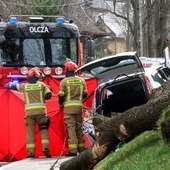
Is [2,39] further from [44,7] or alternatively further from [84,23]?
[84,23]

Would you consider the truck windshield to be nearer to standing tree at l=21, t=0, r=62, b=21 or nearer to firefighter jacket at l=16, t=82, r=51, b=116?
firefighter jacket at l=16, t=82, r=51, b=116

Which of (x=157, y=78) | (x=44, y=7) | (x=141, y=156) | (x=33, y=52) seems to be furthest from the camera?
(x=44, y=7)

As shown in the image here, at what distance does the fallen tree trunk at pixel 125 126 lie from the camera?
5.18 meters

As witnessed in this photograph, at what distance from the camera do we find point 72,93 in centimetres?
1045

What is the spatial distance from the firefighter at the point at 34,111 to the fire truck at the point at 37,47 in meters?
3.25

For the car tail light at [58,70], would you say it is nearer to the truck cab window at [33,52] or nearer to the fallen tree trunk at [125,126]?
the truck cab window at [33,52]

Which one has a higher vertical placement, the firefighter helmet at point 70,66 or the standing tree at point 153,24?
the firefighter helmet at point 70,66

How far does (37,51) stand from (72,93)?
4070mm

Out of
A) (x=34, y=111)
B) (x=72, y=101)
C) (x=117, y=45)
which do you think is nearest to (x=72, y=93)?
(x=72, y=101)

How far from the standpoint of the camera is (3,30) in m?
14.1

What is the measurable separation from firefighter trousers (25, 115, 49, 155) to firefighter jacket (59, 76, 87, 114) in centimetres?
50

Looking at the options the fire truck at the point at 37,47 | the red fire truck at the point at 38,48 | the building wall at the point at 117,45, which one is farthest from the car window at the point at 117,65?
the building wall at the point at 117,45

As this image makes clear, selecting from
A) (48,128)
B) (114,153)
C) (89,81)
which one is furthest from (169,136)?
(89,81)

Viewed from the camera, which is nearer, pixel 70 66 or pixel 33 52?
pixel 70 66
